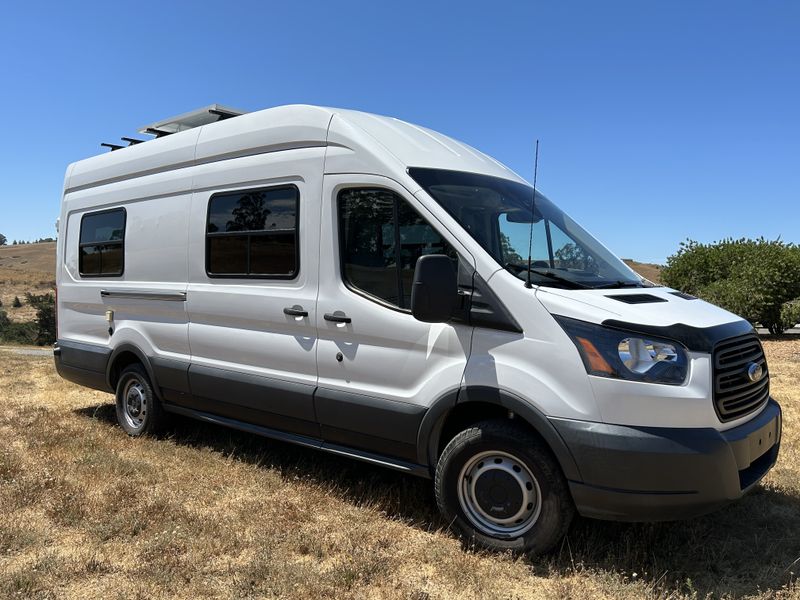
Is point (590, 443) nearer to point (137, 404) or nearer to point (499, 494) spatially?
point (499, 494)

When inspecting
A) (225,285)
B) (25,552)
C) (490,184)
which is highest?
(490,184)

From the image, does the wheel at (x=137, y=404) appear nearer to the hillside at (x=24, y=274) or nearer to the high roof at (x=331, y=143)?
the high roof at (x=331, y=143)

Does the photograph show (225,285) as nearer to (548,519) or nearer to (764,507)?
(548,519)

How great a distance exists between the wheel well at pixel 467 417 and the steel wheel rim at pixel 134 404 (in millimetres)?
3571

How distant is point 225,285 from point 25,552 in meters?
2.30

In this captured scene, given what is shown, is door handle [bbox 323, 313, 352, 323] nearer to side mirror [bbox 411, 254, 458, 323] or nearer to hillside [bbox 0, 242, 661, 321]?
side mirror [bbox 411, 254, 458, 323]

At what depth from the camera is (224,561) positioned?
3.63 m

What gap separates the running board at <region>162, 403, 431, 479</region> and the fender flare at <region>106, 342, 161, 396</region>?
0.34 m

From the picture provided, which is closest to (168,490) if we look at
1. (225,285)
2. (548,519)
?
(225,285)

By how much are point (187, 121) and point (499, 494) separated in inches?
185

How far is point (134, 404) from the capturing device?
647 cm

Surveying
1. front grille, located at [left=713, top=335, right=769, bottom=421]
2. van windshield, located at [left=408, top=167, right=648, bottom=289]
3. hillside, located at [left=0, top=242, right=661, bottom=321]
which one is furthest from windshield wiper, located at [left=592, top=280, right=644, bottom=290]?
hillside, located at [left=0, top=242, right=661, bottom=321]

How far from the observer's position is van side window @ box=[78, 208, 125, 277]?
6.42m

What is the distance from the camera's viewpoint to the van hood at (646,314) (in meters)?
3.29
